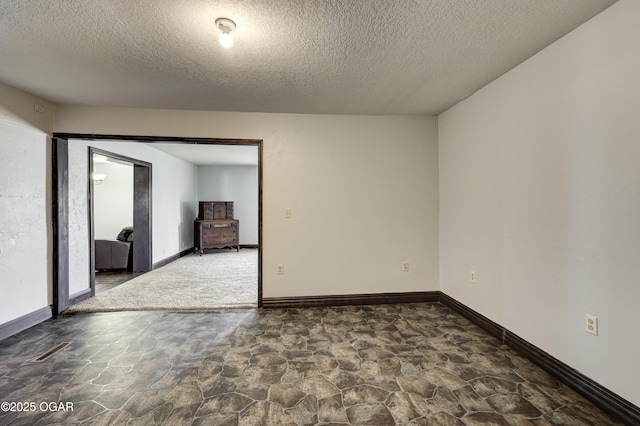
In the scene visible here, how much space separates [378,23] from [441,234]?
249 cm

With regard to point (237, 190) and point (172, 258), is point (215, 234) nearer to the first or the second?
point (172, 258)

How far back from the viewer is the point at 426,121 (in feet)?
11.2

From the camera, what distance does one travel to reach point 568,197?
1.83 m

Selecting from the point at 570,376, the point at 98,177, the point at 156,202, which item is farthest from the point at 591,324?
the point at 98,177

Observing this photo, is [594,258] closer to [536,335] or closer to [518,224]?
[518,224]

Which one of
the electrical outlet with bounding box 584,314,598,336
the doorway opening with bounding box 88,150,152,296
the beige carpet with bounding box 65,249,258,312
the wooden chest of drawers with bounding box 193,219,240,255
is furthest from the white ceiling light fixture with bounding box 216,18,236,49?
the wooden chest of drawers with bounding box 193,219,240,255

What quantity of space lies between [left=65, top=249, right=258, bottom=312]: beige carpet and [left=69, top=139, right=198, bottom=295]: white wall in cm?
40

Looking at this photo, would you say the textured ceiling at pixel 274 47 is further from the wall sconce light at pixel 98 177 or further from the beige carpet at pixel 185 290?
the wall sconce light at pixel 98 177

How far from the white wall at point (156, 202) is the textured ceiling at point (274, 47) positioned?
1055 mm

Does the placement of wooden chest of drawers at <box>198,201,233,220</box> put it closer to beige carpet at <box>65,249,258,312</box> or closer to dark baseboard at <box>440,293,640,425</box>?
beige carpet at <box>65,249,258,312</box>

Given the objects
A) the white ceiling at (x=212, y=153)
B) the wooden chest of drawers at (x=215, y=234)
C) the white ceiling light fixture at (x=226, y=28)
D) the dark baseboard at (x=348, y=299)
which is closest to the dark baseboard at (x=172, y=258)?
the wooden chest of drawers at (x=215, y=234)

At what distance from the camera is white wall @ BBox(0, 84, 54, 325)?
249 cm

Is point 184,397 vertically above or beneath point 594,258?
beneath

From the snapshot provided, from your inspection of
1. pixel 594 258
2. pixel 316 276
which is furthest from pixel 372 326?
pixel 594 258
